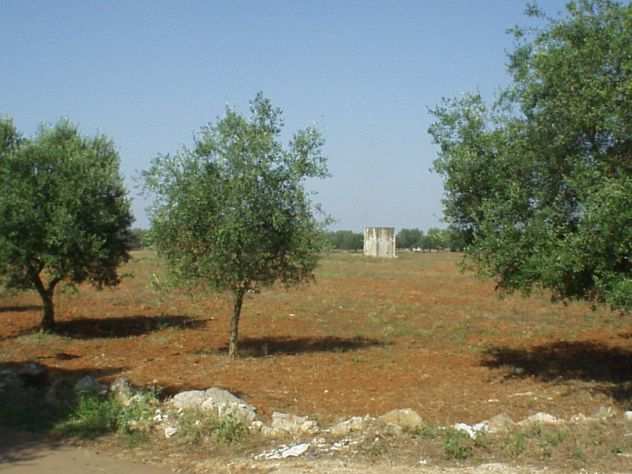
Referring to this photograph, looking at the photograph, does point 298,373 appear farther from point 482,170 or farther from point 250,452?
point 250,452

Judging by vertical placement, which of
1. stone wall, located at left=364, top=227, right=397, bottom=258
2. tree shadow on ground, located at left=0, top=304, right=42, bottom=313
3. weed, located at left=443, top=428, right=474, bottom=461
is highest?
stone wall, located at left=364, top=227, right=397, bottom=258

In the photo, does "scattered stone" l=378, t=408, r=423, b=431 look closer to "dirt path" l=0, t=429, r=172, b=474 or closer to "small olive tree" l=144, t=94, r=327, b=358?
"dirt path" l=0, t=429, r=172, b=474

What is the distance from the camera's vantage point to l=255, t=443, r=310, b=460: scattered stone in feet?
28.7

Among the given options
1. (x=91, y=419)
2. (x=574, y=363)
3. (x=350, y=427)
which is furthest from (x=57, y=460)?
(x=574, y=363)

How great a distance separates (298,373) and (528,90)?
7825 mm

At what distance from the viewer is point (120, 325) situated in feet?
88.9

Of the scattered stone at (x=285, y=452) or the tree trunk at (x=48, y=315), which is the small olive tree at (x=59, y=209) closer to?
the tree trunk at (x=48, y=315)

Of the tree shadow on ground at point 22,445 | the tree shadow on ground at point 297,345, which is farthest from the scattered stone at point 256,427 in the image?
the tree shadow on ground at point 297,345

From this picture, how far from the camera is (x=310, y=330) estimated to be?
1019 inches

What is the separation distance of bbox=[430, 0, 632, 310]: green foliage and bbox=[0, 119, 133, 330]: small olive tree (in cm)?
1165

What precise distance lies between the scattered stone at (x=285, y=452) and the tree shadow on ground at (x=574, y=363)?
306 inches

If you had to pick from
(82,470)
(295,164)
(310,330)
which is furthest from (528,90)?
(310,330)

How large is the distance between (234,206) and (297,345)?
576cm

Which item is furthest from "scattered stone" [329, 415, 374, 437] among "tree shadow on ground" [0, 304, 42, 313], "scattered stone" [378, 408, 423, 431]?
"tree shadow on ground" [0, 304, 42, 313]
